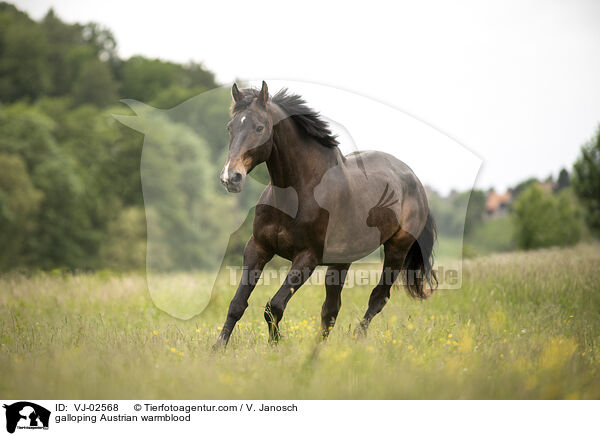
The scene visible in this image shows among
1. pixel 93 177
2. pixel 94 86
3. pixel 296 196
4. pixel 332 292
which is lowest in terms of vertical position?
pixel 332 292

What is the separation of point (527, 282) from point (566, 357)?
4444mm

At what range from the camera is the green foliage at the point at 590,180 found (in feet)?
102

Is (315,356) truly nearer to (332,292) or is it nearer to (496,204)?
(332,292)

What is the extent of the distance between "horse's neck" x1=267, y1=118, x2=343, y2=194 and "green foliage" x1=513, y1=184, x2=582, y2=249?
3874 centimetres

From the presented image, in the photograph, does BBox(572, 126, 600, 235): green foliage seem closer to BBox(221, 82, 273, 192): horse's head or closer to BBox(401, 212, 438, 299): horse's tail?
BBox(401, 212, 438, 299): horse's tail

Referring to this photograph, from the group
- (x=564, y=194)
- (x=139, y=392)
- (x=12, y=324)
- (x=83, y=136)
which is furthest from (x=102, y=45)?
(x=139, y=392)

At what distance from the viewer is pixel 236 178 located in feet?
14.9

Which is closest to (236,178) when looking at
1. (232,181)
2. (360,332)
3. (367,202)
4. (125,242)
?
(232,181)

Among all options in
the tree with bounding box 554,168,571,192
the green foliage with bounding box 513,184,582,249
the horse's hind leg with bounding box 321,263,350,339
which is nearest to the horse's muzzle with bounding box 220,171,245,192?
the horse's hind leg with bounding box 321,263,350,339

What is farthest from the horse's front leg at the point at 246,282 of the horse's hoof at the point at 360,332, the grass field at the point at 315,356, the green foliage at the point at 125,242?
the green foliage at the point at 125,242

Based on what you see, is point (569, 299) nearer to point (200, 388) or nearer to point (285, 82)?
point (285, 82)

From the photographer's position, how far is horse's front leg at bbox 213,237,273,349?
5.27 m

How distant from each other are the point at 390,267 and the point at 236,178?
305cm
